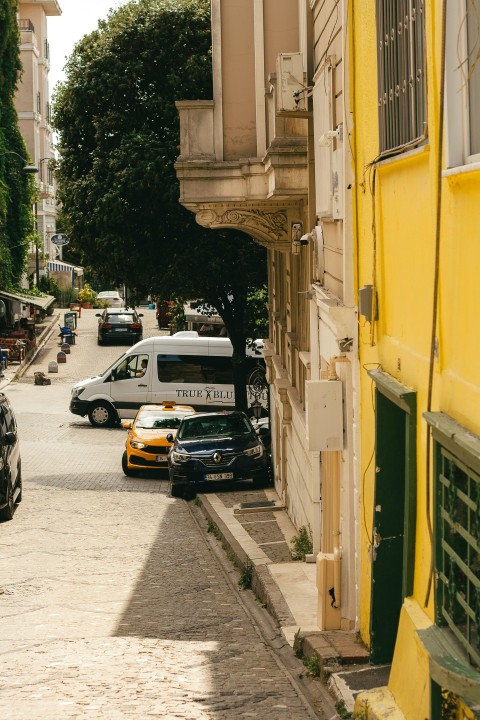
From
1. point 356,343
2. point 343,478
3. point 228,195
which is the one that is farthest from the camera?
point 228,195

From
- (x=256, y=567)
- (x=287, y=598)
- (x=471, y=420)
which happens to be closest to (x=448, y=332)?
(x=471, y=420)

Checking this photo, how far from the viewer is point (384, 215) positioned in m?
7.77

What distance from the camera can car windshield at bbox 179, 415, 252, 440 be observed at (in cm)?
2236

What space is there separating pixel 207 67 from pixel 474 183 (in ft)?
76.6

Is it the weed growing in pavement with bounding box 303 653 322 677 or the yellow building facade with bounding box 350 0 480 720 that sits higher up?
the yellow building facade with bounding box 350 0 480 720

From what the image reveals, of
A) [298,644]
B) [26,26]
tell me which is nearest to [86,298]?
[26,26]

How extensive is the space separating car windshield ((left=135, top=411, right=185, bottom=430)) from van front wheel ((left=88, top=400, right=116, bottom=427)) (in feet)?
25.5

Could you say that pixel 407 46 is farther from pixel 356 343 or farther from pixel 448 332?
pixel 356 343

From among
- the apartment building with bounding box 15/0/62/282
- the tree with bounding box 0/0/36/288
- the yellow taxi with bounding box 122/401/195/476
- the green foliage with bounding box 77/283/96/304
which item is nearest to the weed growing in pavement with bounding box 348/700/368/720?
the yellow taxi with bounding box 122/401/195/476

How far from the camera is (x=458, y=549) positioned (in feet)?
18.7

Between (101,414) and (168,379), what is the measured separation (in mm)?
2109

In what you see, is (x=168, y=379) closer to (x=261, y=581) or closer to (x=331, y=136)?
(x=261, y=581)

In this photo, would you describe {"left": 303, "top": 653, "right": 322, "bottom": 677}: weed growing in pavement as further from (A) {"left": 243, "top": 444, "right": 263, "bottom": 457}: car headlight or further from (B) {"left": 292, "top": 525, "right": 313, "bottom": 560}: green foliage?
(A) {"left": 243, "top": 444, "right": 263, "bottom": 457}: car headlight

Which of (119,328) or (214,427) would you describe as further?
(119,328)
